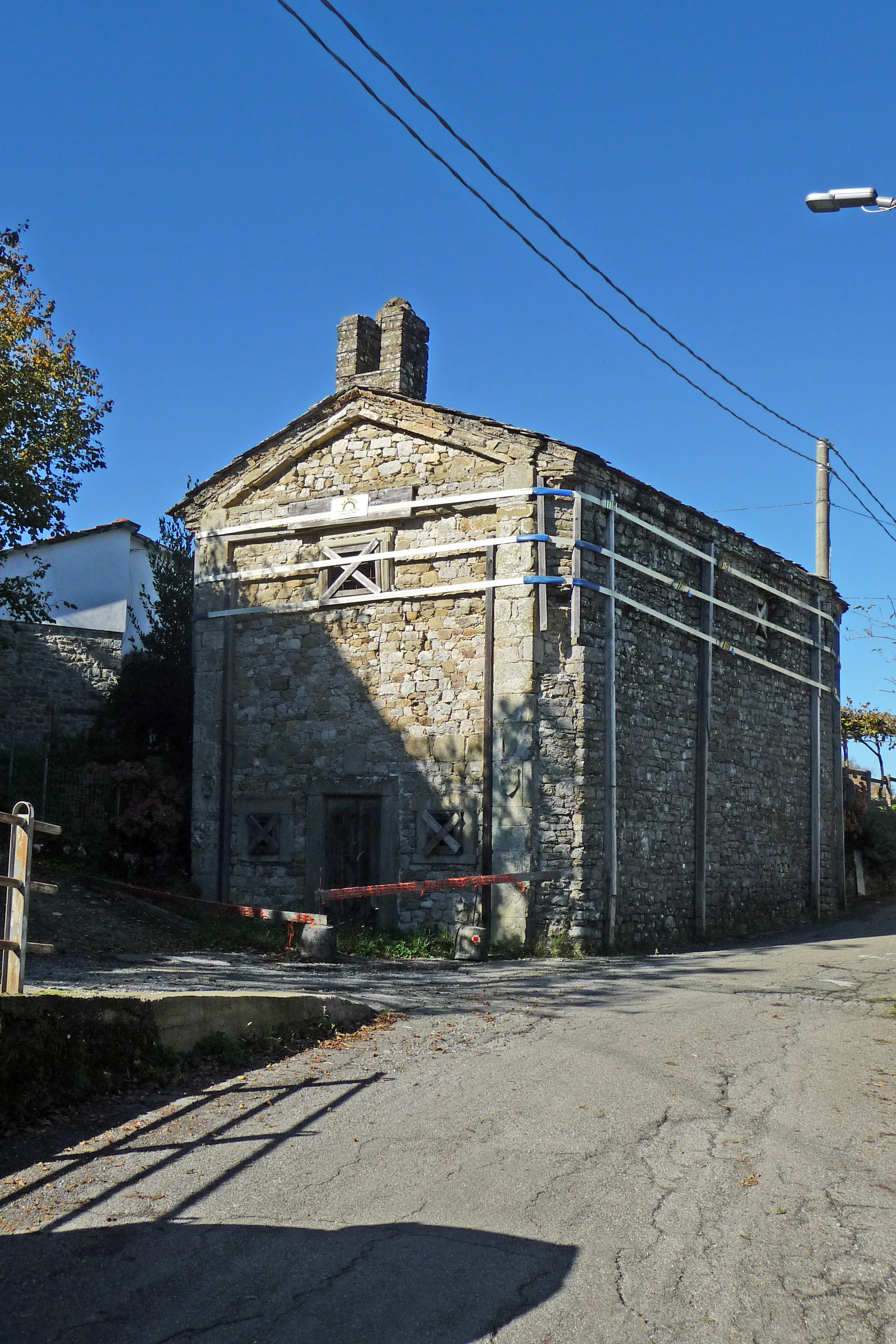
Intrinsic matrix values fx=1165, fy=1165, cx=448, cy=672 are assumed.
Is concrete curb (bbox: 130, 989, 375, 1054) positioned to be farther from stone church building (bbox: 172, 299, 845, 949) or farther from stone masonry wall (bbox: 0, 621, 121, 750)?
stone masonry wall (bbox: 0, 621, 121, 750)

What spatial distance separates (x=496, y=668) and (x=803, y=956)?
485 cm

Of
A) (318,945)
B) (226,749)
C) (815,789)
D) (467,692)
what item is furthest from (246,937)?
(815,789)

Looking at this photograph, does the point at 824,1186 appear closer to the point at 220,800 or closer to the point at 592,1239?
the point at 592,1239

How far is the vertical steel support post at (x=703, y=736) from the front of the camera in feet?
52.9

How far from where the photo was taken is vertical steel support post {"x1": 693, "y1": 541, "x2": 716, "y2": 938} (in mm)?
16125

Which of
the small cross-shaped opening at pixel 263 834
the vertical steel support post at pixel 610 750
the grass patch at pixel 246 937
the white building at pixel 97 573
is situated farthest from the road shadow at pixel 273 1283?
the white building at pixel 97 573

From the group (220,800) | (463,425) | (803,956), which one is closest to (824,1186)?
(803,956)

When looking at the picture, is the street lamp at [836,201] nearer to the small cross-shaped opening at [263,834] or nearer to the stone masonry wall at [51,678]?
the small cross-shaped opening at [263,834]

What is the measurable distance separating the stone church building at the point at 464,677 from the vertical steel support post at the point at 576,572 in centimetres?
3

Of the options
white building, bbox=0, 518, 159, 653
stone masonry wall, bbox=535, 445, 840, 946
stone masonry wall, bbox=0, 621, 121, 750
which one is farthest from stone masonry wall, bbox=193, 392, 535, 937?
white building, bbox=0, 518, 159, 653

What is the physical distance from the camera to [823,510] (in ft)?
74.6

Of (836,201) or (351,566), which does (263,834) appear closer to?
(351,566)

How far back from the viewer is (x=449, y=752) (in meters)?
14.4

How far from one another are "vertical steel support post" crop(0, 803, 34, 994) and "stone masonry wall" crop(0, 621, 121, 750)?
13128mm
